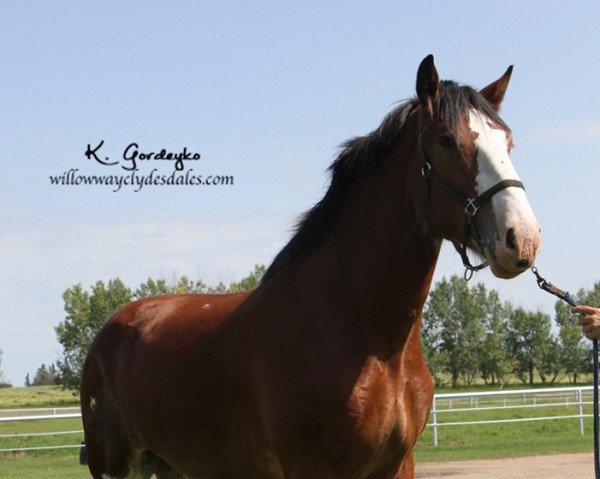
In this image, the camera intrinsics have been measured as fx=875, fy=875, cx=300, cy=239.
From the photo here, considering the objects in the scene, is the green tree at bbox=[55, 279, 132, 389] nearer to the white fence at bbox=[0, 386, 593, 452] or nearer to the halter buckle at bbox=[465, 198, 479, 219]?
the white fence at bbox=[0, 386, 593, 452]

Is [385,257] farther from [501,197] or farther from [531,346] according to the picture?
[531,346]

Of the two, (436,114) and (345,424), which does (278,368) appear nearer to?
(345,424)

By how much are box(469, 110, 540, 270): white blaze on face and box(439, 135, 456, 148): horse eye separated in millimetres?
103

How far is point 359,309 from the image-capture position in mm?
4059

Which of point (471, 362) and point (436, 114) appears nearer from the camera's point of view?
point (436, 114)

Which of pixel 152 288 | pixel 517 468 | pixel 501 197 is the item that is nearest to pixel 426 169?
pixel 501 197

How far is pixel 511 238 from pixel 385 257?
0.83 meters

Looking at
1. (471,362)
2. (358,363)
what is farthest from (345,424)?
(471,362)

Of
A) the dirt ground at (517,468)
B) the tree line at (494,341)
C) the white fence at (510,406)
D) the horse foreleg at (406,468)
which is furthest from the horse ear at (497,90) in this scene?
the tree line at (494,341)

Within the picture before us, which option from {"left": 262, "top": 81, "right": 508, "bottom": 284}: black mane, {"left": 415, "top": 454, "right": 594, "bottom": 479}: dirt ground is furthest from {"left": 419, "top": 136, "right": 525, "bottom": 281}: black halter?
{"left": 415, "top": 454, "right": 594, "bottom": 479}: dirt ground

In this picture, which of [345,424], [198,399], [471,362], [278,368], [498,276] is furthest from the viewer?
[471,362]

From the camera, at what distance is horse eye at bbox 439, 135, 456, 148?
3.79 m

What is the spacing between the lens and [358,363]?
12.8ft

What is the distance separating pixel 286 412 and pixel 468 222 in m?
1.18
